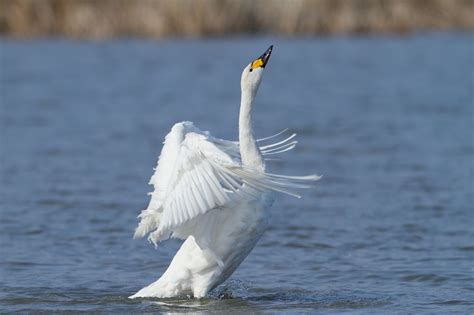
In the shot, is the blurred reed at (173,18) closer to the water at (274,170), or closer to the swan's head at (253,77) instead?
the water at (274,170)

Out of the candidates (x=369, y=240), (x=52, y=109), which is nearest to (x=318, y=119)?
(x=52, y=109)

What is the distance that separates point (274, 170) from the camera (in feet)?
50.6

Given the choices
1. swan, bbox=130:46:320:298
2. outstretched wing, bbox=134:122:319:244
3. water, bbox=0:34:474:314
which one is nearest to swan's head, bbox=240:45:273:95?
swan, bbox=130:46:320:298

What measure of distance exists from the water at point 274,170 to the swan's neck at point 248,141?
124 cm

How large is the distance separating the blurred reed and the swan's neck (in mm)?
22140

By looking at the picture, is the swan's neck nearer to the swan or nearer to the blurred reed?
the swan

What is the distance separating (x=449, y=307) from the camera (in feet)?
29.1

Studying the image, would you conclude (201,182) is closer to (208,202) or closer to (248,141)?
(208,202)

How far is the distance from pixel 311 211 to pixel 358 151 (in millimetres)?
4034

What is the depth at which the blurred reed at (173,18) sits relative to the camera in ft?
103

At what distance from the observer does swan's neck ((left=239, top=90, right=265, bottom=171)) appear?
8.64 m

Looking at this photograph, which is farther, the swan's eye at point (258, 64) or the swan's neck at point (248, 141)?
the swan's eye at point (258, 64)

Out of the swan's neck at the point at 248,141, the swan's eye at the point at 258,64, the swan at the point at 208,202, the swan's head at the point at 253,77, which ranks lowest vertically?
the swan at the point at 208,202

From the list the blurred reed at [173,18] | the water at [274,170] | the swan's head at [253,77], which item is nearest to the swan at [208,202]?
the swan's head at [253,77]
